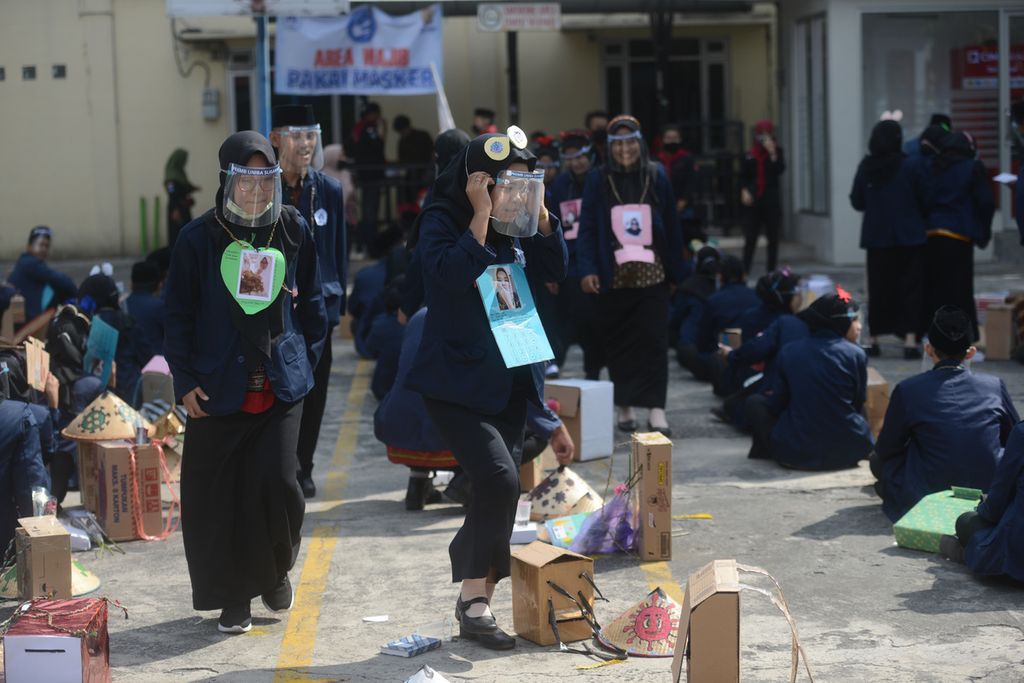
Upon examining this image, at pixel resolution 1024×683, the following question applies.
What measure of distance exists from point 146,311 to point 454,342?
4715 mm

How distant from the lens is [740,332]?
10500 millimetres

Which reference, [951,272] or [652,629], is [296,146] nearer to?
[652,629]

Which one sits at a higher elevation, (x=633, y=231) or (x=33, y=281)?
(x=633, y=231)

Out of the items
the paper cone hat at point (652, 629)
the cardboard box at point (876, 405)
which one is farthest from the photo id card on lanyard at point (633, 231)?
the paper cone hat at point (652, 629)

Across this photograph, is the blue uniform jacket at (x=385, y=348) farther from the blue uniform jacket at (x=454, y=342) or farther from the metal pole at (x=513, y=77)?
the metal pole at (x=513, y=77)

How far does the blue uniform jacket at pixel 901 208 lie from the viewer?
11891 millimetres

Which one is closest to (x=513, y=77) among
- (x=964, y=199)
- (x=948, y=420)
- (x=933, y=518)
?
(x=964, y=199)

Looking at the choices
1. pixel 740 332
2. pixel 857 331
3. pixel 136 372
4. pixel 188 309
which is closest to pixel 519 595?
pixel 188 309

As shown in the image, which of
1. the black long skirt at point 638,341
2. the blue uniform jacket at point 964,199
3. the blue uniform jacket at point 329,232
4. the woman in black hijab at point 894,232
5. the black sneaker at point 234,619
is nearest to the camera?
the black sneaker at point 234,619

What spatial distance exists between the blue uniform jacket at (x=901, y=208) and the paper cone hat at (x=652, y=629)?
704cm

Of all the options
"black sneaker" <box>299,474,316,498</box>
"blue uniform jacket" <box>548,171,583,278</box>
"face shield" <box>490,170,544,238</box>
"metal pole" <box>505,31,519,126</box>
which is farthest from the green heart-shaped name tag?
"metal pole" <box>505,31,519,126</box>

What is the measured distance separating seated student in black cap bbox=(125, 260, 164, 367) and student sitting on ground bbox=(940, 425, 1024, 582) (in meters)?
5.27

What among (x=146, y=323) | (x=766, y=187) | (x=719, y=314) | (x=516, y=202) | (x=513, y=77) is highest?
(x=513, y=77)

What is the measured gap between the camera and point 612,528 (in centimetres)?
688
